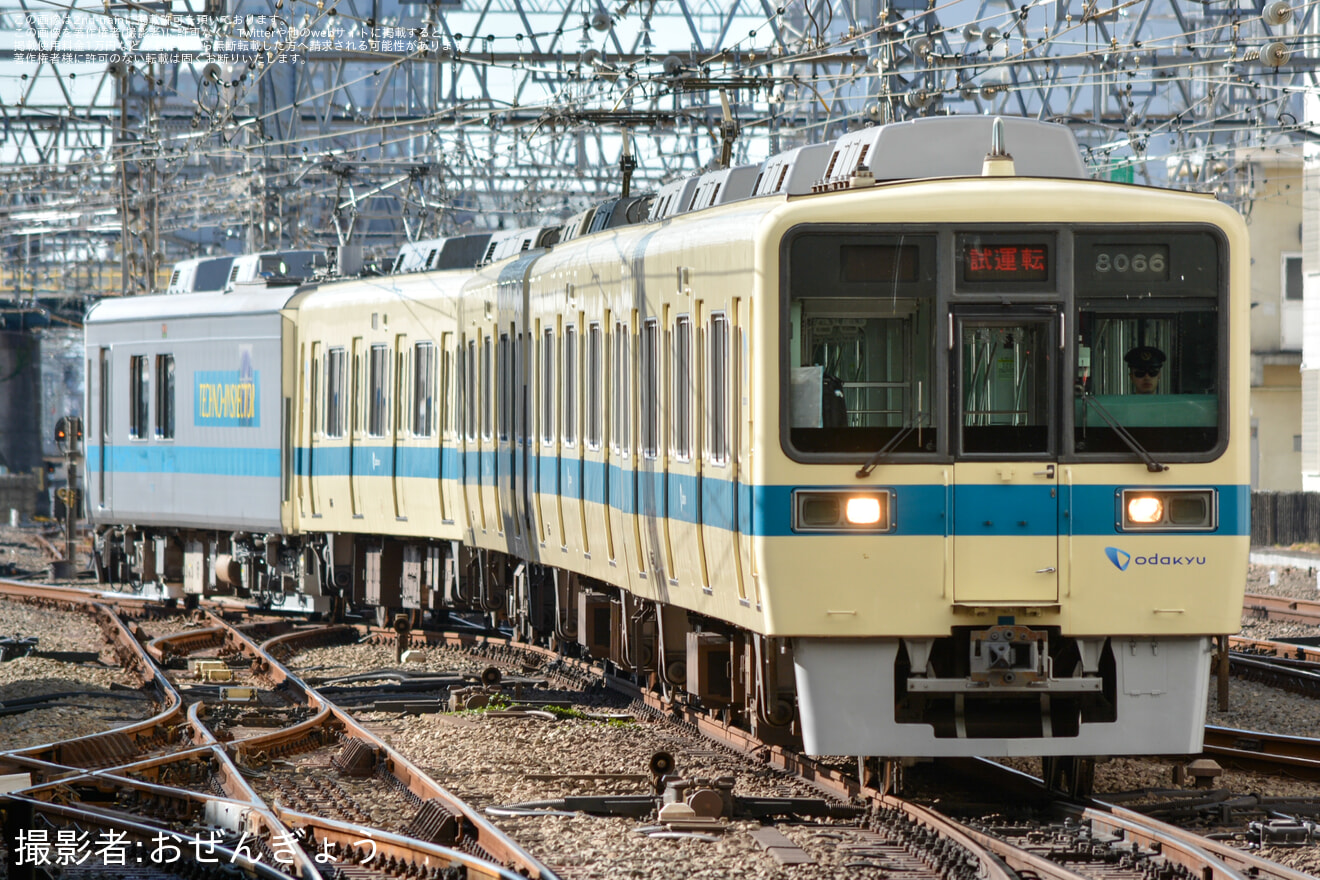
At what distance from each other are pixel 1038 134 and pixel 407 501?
31.8ft

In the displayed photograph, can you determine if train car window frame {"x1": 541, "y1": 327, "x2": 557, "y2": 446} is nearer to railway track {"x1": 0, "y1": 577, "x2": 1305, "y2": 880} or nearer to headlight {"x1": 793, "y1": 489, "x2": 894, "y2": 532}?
railway track {"x1": 0, "y1": 577, "x2": 1305, "y2": 880}

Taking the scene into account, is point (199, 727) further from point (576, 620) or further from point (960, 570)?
point (960, 570)

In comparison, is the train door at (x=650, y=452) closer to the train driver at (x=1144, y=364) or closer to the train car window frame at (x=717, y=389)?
the train car window frame at (x=717, y=389)

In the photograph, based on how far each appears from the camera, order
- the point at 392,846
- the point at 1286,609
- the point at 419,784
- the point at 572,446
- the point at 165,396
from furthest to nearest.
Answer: the point at 1286,609, the point at 165,396, the point at 572,446, the point at 419,784, the point at 392,846

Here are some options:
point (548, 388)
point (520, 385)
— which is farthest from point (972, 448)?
point (520, 385)

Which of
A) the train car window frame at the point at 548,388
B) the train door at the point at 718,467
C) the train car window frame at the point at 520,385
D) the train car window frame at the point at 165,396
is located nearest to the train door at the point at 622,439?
the train door at the point at 718,467

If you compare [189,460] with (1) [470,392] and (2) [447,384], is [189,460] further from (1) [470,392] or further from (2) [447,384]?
(1) [470,392]

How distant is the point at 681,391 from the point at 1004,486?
2.25 meters

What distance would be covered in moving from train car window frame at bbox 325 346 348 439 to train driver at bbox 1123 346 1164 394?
1171 cm

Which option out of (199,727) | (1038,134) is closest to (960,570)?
(1038,134)

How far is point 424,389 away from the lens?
59.7ft

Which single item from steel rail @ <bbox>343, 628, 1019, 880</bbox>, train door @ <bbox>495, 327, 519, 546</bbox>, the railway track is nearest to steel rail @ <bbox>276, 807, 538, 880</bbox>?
the railway track

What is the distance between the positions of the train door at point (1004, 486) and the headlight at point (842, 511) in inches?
12.2

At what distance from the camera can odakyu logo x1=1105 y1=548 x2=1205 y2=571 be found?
8.76 m
